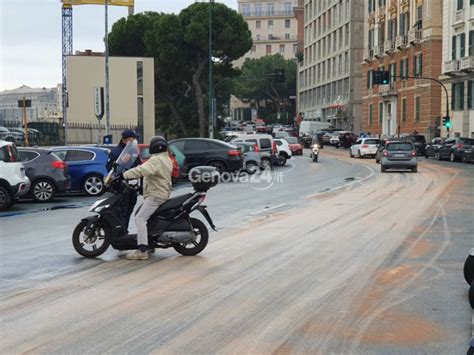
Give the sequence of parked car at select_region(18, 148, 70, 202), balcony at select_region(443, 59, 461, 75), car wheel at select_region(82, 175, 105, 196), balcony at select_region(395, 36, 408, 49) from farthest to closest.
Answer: balcony at select_region(395, 36, 408, 49)
balcony at select_region(443, 59, 461, 75)
car wheel at select_region(82, 175, 105, 196)
parked car at select_region(18, 148, 70, 202)

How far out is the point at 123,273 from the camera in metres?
8.61

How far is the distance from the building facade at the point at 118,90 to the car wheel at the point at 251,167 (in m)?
20.8

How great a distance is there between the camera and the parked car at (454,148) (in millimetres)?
43072

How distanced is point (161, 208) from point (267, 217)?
5.45 m

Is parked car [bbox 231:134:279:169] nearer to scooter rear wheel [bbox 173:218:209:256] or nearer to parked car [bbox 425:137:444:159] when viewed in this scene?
parked car [bbox 425:137:444:159]

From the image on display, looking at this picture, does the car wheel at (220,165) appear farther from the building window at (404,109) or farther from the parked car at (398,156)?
the building window at (404,109)

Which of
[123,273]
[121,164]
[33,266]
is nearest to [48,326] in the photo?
[123,273]

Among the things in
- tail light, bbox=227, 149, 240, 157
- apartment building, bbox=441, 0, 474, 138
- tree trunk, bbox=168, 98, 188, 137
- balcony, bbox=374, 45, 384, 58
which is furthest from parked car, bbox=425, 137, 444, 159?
balcony, bbox=374, 45, 384, 58

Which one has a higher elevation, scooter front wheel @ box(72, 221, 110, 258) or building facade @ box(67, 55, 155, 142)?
building facade @ box(67, 55, 155, 142)

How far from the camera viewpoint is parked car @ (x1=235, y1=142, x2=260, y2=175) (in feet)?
102

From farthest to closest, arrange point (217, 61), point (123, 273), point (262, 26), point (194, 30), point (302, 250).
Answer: point (262, 26) < point (217, 61) < point (194, 30) < point (302, 250) < point (123, 273)

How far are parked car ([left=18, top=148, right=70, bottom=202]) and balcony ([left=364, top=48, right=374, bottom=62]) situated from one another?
205 ft

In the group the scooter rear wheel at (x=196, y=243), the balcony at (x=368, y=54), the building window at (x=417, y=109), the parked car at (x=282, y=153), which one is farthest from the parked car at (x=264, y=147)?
the balcony at (x=368, y=54)

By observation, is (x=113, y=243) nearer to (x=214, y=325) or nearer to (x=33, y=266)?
(x=33, y=266)
